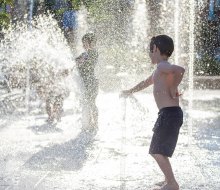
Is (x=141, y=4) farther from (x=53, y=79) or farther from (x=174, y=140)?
(x=174, y=140)

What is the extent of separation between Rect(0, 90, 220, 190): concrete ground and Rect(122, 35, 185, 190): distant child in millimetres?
333

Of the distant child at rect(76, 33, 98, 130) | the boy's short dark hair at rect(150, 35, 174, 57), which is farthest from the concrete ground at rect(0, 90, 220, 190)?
the boy's short dark hair at rect(150, 35, 174, 57)

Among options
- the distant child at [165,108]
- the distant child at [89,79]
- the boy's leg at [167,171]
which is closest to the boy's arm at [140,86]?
the distant child at [165,108]

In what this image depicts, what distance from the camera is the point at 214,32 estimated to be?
39.1 m

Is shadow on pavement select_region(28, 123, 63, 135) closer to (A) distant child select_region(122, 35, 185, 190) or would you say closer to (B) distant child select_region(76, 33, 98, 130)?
(B) distant child select_region(76, 33, 98, 130)

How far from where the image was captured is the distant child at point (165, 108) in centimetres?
461

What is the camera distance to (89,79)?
27.6 ft

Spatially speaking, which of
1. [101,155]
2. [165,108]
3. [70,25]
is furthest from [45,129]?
[70,25]

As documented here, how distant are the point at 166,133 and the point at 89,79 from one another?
3.93 meters

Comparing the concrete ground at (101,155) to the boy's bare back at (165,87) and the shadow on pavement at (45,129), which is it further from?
the boy's bare back at (165,87)

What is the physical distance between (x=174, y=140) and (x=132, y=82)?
1520 centimetres

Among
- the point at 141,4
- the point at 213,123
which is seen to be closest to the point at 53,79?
the point at 213,123

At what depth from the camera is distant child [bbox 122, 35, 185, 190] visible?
4.61 m

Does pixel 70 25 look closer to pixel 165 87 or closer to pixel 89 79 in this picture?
pixel 89 79
